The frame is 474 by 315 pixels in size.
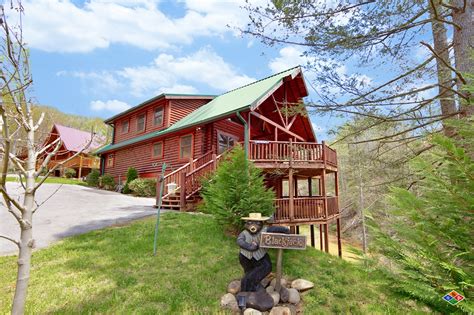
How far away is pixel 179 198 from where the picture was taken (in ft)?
39.4

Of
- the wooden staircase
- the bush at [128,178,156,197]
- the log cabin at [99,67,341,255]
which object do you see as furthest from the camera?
the bush at [128,178,156,197]

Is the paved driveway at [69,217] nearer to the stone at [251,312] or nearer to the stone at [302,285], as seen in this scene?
the stone at [251,312]

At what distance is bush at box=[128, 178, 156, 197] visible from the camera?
16.0 meters

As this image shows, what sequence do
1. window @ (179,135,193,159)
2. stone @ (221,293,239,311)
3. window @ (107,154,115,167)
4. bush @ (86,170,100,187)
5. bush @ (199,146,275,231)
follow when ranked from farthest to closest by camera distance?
bush @ (86,170,100,187)
window @ (107,154,115,167)
window @ (179,135,193,159)
bush @ (199,146,275,231)
stone @ (221,293,239,311)

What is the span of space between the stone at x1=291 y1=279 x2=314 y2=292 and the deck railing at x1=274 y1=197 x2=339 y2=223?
4.11 meters

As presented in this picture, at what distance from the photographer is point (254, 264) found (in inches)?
192

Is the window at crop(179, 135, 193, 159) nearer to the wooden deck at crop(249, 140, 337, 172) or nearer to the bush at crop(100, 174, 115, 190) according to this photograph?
the wooden deck at crop(249, 140, 337, 172)

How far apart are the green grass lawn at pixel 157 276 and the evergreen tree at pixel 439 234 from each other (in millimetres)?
1700

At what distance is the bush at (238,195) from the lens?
7117 millimetres

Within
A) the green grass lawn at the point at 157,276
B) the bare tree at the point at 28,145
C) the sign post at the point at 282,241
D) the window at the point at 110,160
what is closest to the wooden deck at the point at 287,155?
the green grass lawn at the point at 157,276

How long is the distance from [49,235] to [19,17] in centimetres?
693

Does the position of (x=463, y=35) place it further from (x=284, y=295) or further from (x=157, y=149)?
(x=157, y=149)

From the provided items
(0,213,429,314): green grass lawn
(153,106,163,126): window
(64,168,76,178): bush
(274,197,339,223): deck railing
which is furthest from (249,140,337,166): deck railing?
(64,168,76,178): bush

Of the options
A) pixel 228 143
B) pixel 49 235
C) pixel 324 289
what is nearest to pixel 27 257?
pixel 324 289
